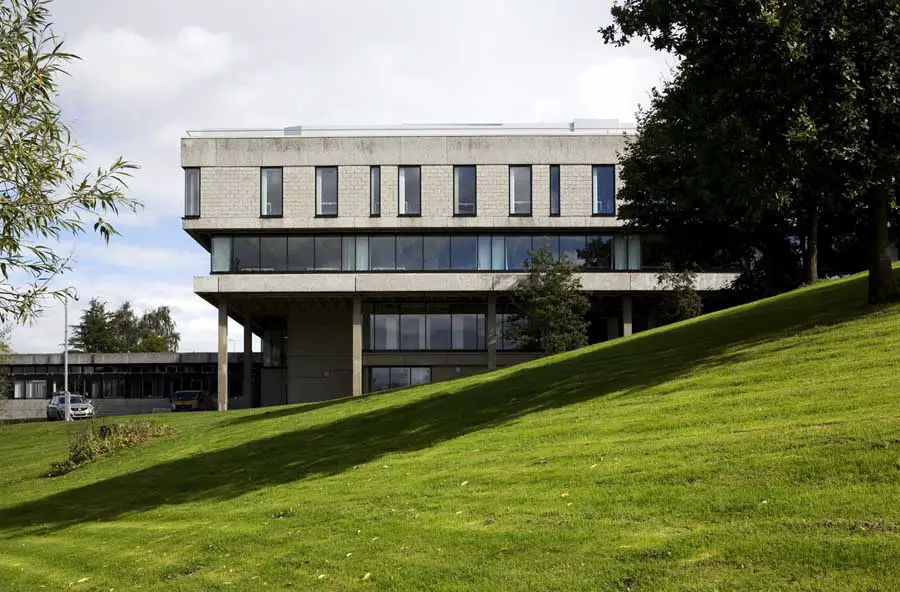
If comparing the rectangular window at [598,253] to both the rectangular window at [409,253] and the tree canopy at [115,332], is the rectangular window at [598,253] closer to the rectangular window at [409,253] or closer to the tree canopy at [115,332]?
the rectangular window at [409,253]

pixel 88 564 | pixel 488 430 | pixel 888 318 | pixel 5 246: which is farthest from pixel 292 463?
pixel 888 318

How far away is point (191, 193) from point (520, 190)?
1974cm

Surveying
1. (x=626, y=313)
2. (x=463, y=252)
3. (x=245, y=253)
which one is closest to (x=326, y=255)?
(x=245, y=253)

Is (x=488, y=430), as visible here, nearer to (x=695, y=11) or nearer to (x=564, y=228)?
(x=695, y=11)

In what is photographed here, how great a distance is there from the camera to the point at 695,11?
60.4 feet

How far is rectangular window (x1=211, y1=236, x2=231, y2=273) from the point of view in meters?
51.5

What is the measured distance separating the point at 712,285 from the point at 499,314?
13113mm

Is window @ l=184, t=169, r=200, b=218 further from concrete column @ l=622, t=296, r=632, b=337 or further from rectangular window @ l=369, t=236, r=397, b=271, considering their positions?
concrete column @ l=622, t=296, r=632, b=337

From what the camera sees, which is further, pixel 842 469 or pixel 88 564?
pixel 88 564

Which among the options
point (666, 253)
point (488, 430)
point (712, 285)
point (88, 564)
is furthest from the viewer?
point (712, 285)

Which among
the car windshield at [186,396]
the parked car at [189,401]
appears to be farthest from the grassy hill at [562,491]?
the car windshield at [186,396]

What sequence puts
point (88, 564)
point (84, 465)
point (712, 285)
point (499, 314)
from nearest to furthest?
1. point (88, 564)
2. point (84, 465)
3. point (712, 285)
4. point (499, 314)

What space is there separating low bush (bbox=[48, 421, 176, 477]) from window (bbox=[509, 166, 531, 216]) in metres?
27.5

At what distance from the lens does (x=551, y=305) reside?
45.4 metres
